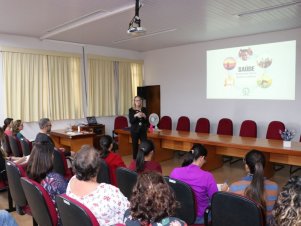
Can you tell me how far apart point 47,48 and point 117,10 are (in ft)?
9.43

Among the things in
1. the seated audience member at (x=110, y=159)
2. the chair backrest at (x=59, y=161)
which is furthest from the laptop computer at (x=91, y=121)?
the seated audience member at (x=110, y=159)

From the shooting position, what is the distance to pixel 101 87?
7391mm

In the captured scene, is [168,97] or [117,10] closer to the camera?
[117,10]

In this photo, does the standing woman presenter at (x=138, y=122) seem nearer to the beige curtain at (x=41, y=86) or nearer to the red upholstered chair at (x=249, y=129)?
the red upholstered chair at (x=249, y=129)

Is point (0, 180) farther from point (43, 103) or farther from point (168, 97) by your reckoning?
point (168, 97)

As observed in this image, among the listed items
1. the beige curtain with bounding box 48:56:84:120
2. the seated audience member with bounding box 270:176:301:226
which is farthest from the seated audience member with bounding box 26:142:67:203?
the beige curtain with bounding box 48:56:84:120

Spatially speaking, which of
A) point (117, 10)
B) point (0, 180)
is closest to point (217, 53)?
point (117, 10)

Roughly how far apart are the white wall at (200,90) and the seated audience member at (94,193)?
15.7 feet

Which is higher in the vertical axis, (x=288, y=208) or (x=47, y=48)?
(x=47, y=48)

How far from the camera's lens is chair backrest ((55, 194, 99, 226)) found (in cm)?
148

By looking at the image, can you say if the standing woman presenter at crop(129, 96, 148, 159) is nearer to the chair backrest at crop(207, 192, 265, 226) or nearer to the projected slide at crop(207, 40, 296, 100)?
the projected slide at crop(207, 40, 296, 100)

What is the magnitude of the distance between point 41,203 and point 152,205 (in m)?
1.02

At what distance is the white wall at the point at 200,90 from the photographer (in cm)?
559

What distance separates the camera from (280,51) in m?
5.57
